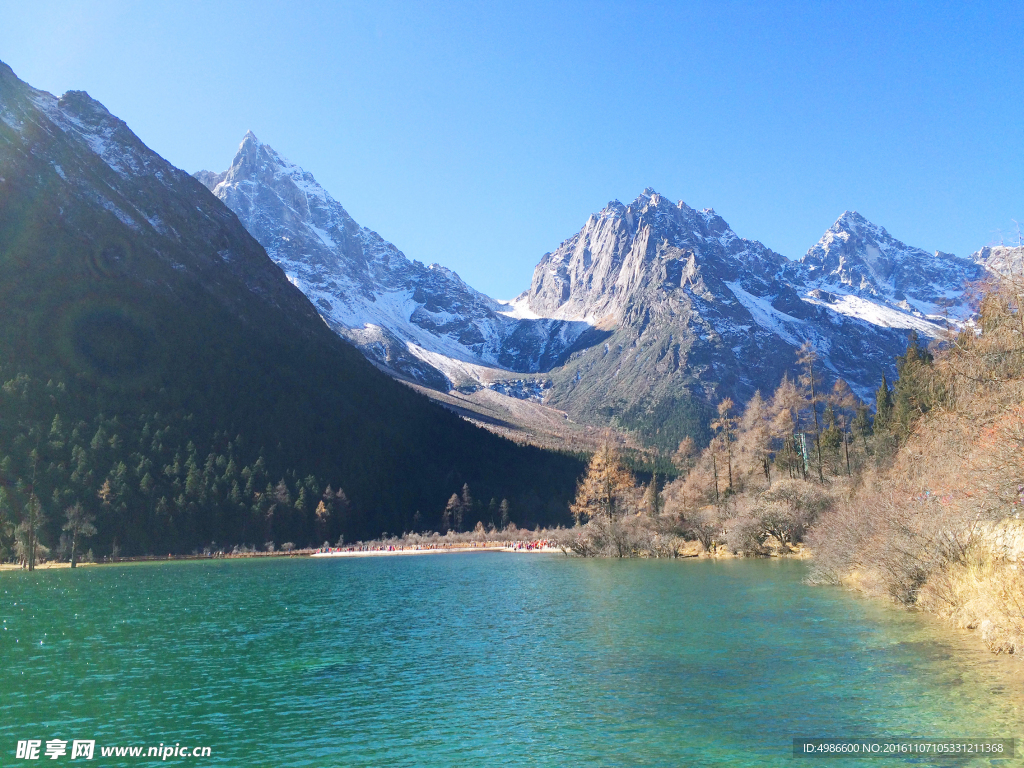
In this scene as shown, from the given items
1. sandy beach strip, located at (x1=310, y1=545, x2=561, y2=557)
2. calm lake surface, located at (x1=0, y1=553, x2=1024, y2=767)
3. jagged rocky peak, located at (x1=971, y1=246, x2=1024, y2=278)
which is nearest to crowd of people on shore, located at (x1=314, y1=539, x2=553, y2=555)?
sandy beach strip, located at (x1=310, y1=545, x2=561, y2=557)

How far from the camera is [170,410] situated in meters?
128

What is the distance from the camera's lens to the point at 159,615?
43062 millimetres

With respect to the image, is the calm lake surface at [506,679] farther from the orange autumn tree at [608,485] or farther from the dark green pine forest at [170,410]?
the dark green pine forest at [170,410]

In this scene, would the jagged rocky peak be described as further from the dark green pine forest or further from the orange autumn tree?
the dark green pine forest

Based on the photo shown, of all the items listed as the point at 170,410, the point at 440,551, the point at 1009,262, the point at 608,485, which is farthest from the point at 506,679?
the point at 170,410

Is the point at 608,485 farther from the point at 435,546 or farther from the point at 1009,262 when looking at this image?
the point at 1009,262

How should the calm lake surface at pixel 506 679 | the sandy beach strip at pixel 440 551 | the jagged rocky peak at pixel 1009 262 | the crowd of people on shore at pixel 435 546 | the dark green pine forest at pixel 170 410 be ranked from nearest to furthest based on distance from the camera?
1. the calm lake surface at pixel 506 679
2. the jagged rocky peak at pixel 1009 262
3. the dark green pine forest at pixel 170 410
4. the sandy beach strip at pixel 440 551
5. the crowd of people on shore at pixel 435 546

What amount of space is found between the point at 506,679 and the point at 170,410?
121m

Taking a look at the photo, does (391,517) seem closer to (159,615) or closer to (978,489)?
(159,615)

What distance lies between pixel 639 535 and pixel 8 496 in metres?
84.8

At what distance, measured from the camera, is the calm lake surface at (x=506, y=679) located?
18.2 metres

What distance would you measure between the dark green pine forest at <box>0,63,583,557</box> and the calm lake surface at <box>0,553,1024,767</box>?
65965mm

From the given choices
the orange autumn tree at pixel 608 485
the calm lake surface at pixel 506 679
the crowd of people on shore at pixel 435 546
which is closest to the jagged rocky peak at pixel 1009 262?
the calm lake surface at pixel 506 679

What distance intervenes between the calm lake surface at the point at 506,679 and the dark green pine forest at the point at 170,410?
66.0 m
